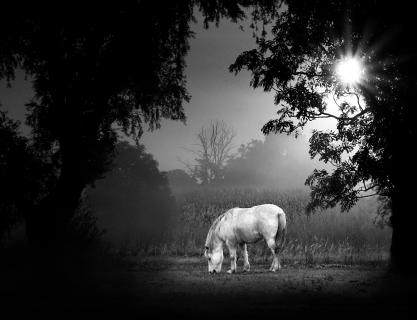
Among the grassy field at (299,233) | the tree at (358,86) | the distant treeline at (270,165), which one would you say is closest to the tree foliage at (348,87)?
the tree at (358,86)

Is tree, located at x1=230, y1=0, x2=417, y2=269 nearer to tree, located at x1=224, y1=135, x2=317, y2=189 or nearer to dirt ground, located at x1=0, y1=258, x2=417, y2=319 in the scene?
dirt ground, located at x1=0, y1=258, x2=417, y2=319

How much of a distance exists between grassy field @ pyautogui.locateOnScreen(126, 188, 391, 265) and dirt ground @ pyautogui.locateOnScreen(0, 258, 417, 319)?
8178 mm

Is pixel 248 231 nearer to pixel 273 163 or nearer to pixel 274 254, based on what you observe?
pixel 274 254

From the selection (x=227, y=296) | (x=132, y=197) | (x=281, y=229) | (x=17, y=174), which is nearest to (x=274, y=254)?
(x=281, y=229)

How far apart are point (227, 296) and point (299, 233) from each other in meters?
22.2

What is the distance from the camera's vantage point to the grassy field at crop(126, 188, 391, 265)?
26.8 meters

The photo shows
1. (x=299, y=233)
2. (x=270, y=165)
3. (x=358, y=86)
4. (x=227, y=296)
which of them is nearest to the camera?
(x=227, y=296)

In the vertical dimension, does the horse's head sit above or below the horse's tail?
below

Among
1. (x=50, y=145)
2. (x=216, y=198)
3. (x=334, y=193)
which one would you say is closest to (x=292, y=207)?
(x=216, y=198)

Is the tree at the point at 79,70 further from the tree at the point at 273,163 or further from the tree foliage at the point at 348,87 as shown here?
the tree at the point at 273,163

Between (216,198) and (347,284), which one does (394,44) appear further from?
(216,198)

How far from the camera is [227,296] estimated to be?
1189 centimetres

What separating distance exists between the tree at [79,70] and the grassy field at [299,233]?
1009 cm

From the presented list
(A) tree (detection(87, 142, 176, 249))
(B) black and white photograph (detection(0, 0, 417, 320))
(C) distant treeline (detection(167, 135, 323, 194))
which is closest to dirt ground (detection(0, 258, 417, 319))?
(B) black and white photograph (detection(0, 0, 417, 320))
